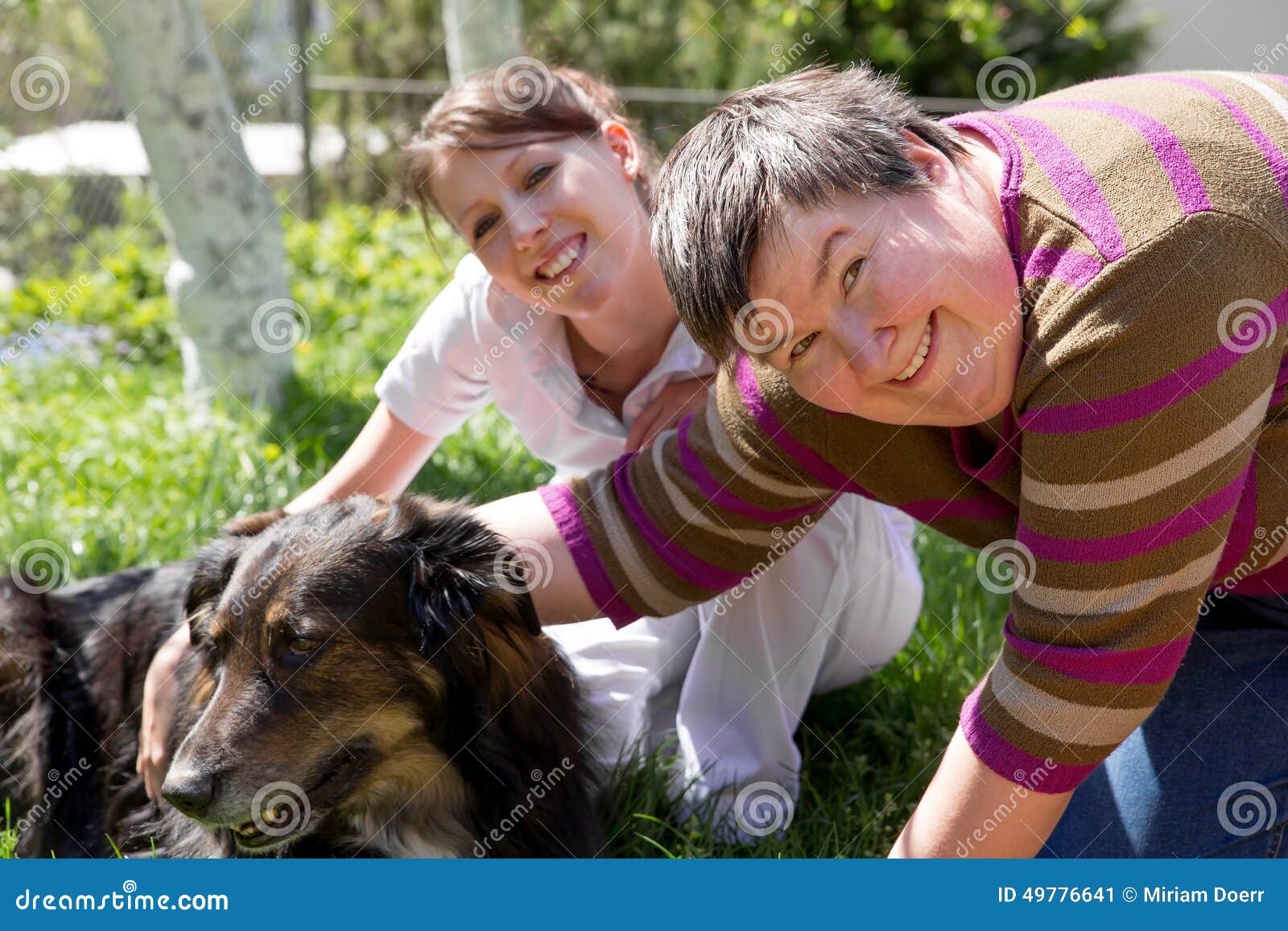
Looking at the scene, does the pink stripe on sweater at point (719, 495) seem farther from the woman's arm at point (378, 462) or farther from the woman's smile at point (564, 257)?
the woman's arm at point (378, 462)

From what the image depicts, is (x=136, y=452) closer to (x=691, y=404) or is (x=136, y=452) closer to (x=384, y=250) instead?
(x=691, y=404)

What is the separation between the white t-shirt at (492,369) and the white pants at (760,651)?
0.53 metres

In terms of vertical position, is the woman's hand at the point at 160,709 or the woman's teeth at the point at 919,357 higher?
the woman's teeth at the point at 919,357

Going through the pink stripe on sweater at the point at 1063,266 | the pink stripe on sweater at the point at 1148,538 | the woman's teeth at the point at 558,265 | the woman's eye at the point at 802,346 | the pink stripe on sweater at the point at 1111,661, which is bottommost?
the pink stripe on sweater at the point at 1111,661

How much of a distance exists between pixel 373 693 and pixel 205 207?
377 cm

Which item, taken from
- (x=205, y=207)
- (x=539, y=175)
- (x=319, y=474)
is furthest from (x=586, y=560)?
(x=205, y=207)

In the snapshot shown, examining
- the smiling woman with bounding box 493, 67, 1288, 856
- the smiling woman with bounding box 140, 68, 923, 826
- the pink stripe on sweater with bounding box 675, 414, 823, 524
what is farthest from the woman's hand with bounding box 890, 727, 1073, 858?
the smiling woman with bounding box 140, 68, 923, 826

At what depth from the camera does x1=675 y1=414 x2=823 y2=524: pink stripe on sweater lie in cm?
244

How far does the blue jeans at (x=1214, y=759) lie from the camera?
7.99ft

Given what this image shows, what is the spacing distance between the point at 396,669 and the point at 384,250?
6.34 meters

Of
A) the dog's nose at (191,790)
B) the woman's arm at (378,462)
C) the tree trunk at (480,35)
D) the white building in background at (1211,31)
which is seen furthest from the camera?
the white building in background at (1211,31)

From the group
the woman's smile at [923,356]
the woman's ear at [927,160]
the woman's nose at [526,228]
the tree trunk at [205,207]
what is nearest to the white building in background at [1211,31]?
the tree trunk at [205,207]

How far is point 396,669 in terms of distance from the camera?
245 cm

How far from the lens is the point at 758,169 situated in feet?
6.13
